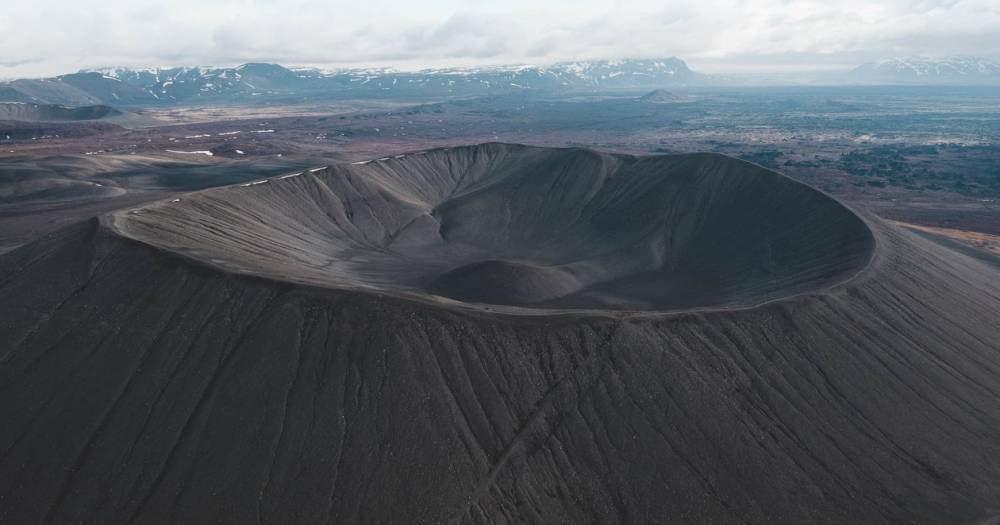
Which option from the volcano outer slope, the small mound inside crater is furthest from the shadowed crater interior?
the volcano outer slope

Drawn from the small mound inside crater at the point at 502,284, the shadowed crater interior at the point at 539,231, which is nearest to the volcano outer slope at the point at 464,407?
the shadowed crater interior at the point at 539,231

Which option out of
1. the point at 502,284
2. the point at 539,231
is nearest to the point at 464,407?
the point at 502,284

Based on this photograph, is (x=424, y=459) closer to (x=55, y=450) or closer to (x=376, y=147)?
(x=55, y=450)

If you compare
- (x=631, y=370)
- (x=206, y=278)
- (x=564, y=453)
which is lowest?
(x=564, y=453)

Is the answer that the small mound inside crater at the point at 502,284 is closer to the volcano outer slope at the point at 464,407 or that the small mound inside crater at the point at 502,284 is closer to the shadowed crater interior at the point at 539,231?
the shadowed crater interior at the point at 539,231

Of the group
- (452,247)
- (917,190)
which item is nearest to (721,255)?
(452,247)

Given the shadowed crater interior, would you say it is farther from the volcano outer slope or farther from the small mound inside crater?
the volcano outer slope
